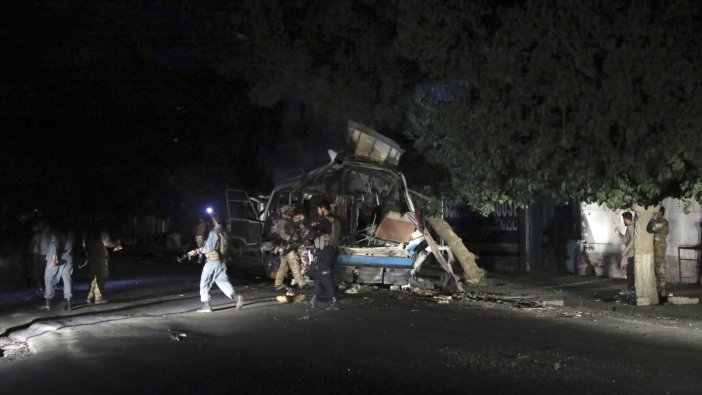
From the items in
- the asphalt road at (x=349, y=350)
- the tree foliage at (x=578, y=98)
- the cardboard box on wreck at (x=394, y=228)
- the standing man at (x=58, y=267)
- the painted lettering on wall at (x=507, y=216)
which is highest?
the tree foliage at (x=578, y=98)

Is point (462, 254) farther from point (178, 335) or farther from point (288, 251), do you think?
point (178, 335)

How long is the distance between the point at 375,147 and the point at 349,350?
8.00 m

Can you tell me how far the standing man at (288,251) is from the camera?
15750mm

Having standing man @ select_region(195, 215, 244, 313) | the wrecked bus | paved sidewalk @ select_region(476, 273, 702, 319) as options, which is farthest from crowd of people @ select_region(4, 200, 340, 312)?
paved sidewalk @ select_region(476, 273, 702, 319)

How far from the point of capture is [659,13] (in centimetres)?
1070

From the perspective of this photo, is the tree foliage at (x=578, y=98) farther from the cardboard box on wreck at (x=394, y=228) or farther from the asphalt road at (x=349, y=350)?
the cardboard box on wreck at (x=394, y=228)

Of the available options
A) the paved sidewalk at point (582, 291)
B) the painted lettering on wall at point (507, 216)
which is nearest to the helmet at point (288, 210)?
the paved sidewalk at point (582, 291)

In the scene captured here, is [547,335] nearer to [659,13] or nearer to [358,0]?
[659,13]

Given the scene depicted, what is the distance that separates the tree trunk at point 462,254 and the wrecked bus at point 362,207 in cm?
113

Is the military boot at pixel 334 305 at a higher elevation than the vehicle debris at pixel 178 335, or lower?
higher

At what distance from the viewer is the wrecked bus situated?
52.8 ft

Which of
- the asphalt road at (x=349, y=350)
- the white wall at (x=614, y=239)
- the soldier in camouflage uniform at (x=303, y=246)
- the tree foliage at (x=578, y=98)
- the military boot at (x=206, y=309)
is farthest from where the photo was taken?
A: the white wall at (x=614, y=239)

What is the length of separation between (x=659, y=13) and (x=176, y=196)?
26.3 m

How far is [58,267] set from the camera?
1338cm
